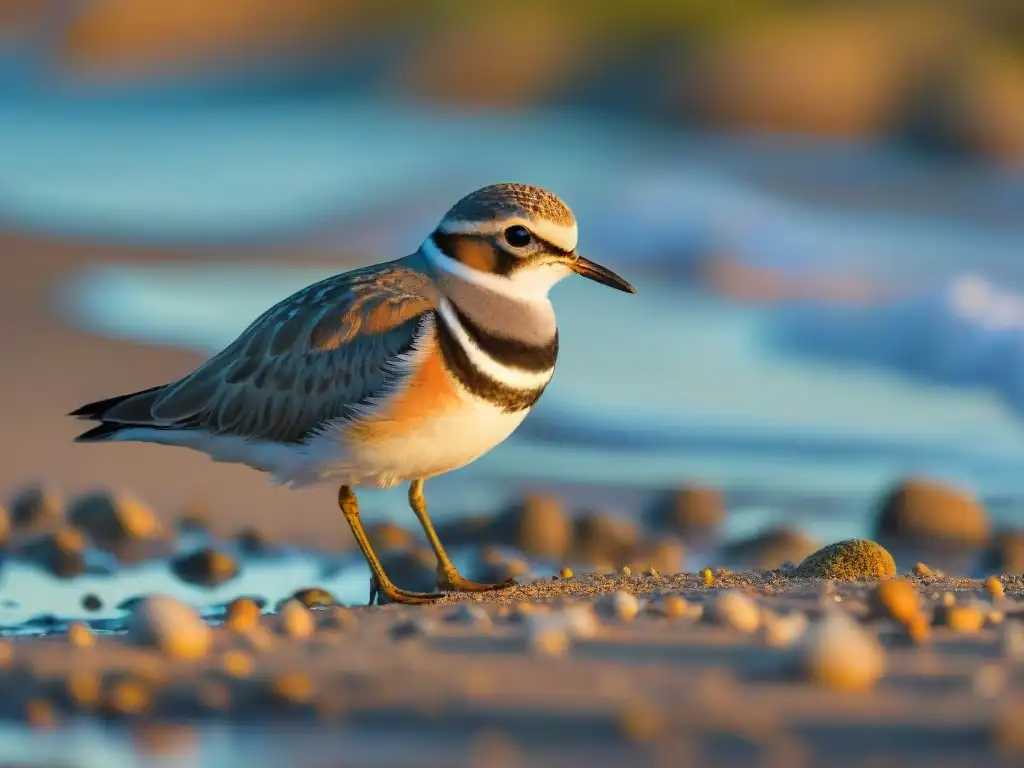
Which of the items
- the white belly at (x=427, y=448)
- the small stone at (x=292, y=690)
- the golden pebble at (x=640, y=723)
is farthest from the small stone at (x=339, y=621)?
the golden pebble at (x=640, y=723)

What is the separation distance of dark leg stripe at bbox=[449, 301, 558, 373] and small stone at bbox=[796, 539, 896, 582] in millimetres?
1132

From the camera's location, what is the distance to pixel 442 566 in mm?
6387

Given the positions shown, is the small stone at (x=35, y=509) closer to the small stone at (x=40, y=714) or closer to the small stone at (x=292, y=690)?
the small stone at (x=40, y=714)

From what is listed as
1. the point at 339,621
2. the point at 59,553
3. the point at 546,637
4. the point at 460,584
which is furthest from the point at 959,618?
the point at 59,553

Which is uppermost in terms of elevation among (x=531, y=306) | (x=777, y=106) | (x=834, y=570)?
(x=777, y=106)

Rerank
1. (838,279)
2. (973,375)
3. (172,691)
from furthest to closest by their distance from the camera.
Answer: (838,279) → (973,375) → (172,691)

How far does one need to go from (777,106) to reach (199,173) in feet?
22.7

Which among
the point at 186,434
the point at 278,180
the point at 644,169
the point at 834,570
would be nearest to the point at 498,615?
the point at 834,570

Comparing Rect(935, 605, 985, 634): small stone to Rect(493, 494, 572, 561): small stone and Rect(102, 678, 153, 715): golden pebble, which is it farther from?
Rect(493, 494, 572, 561): small stone

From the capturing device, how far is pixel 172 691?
3777mm

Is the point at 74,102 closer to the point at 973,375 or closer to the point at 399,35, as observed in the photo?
the point at 399,35

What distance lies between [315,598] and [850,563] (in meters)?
1.89

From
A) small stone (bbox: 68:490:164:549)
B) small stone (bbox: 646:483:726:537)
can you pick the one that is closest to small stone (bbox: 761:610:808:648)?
small stone (bbox: 646:483:726:537)

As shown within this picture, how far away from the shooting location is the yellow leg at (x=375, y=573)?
5.92m
